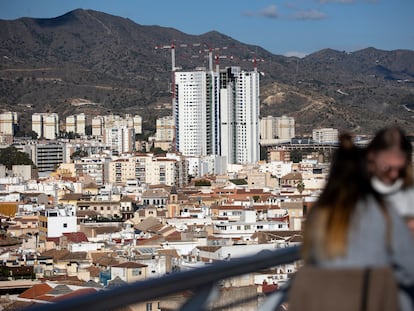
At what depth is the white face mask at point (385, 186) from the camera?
161 cm

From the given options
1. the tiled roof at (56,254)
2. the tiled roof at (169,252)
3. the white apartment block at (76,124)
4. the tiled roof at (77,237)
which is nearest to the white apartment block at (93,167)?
the tiled roof at (77,237)

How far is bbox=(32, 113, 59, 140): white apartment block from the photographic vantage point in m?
64.9

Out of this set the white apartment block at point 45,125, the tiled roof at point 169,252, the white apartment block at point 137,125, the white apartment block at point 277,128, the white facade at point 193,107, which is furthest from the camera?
the white apartment block at point 45,125

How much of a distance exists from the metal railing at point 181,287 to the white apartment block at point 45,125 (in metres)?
63.4

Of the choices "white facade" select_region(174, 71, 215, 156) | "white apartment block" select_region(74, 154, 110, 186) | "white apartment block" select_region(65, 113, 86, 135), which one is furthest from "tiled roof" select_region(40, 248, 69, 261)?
"white apartment block" select_region(65, 113, 86, 135)

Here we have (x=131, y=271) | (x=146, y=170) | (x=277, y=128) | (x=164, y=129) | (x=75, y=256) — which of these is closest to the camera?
(x=131, y=271)

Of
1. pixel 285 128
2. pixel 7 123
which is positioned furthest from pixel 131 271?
pixel 7 123

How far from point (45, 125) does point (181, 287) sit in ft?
210

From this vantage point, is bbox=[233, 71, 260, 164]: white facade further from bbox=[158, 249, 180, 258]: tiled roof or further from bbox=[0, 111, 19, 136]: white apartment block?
bbox=[158, 249, 180, 258]: tiled roof

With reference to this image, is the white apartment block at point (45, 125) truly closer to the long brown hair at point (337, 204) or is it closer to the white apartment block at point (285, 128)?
the white apartment block at point (285, 128)

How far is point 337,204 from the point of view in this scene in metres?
1.50

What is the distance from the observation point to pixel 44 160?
166 ft

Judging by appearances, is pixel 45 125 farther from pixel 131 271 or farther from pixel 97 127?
pixel 131 271

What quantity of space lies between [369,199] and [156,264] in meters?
13.0
